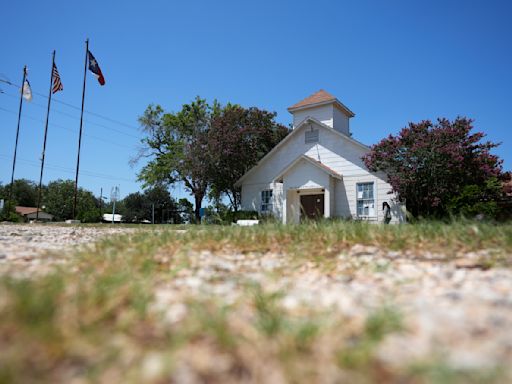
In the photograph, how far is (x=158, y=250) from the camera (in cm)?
401

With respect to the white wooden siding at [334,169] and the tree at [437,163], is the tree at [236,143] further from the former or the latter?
the tree at [437,163]

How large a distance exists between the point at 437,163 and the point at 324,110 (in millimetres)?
8025

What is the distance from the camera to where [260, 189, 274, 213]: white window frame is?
64.2ft

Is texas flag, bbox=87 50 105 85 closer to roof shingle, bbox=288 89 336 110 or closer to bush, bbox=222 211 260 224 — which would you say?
bush, bbox=222 211 260 224

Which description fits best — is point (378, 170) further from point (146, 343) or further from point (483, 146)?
point (146, 343)

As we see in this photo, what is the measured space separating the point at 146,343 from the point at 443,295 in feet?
6.51

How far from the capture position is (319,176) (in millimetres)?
17344

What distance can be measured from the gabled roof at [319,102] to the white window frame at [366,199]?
5812 mm

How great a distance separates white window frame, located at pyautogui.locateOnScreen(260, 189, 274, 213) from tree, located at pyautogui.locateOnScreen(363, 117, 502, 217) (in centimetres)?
686

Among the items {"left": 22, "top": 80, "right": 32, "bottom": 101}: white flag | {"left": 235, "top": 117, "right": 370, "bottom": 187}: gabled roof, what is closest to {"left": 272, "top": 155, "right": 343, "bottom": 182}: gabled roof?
{"left": 235, "top": 117, "right": 370, "bottom": 187}: gabled roof

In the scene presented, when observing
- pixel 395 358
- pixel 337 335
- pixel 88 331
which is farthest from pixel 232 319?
pixel 395 358

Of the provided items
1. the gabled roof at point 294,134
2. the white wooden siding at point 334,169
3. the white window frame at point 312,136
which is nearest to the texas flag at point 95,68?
the gabled roof at point 294,134

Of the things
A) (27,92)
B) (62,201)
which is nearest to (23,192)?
(62,201)

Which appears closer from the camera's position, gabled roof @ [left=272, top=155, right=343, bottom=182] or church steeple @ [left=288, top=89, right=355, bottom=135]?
gabled roof @ [left=272, top=155, right=343, bottom=182]
